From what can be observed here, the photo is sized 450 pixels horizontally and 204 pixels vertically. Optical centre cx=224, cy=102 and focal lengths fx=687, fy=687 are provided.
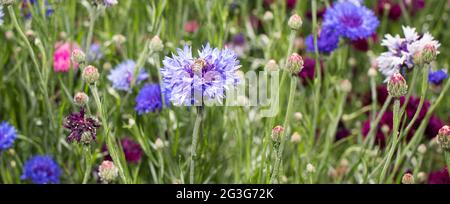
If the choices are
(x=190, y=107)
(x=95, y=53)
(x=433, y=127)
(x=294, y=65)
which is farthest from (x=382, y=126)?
(x=95, y=53)

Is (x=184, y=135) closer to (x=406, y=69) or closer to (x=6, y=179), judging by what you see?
(x=6, y=179)

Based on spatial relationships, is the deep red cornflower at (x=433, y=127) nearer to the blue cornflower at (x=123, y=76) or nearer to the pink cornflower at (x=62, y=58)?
the blue cornflower at (x=123, y=76)

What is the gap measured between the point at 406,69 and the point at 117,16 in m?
0.70

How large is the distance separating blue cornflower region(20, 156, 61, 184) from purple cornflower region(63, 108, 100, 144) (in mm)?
302

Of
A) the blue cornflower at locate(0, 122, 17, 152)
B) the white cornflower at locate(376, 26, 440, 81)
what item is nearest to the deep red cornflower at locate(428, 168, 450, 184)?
the white cornflower at locate(376, 26, 440, 81)

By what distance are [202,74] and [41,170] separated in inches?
19.6

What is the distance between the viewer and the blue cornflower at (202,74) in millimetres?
861

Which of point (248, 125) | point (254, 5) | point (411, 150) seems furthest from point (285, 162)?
point (254, 5)

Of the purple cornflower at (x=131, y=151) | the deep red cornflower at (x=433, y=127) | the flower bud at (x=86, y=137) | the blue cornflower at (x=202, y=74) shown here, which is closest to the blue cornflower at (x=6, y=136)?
the purple cornflower at (x=131, y=151)

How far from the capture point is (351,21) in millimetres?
1263

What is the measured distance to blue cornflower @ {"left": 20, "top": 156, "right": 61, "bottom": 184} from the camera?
1.22m

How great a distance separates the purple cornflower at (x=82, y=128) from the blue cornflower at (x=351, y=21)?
1.69 ft

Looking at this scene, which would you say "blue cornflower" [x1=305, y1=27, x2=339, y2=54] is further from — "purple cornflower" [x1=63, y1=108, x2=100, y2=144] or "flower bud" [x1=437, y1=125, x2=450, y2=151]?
"purple cornflower" [x1=63, y1=108, x2=100, y2=144]
